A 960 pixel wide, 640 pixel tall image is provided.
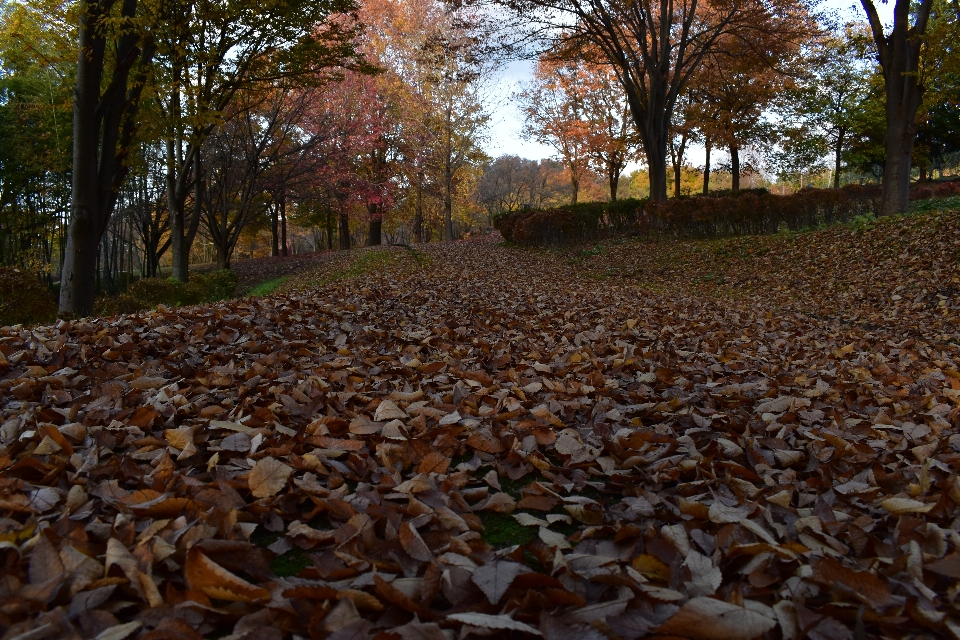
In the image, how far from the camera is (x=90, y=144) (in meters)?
6.77

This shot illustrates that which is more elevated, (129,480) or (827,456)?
(129,480)

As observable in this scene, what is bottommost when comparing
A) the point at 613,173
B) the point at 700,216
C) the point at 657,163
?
the point at 700,216

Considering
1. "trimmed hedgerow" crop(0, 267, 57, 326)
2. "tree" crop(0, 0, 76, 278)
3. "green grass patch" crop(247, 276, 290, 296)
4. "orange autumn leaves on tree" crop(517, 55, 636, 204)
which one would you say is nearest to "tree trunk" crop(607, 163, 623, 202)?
"orange autumn leaves on tree" crop(517, 55, 636, 204)

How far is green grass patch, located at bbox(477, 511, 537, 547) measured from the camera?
66.8 inches

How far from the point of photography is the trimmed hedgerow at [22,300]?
24.4 ft

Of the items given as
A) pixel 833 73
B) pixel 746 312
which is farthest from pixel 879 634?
pixel 833 73

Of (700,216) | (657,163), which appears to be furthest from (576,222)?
(700,216)

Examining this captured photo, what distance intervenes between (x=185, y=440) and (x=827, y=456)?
2.62 m

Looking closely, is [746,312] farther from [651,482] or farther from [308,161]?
[308,161]

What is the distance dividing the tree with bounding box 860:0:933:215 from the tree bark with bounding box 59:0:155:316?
14330mm

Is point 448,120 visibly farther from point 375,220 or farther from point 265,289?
point 265,289

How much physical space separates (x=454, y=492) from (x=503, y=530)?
0.69 feet

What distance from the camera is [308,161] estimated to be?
19141mm

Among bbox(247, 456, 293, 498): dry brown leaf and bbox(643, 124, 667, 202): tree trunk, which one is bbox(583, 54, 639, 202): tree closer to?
bbox(643, 124, 667, 202): tree trunk
